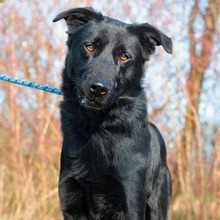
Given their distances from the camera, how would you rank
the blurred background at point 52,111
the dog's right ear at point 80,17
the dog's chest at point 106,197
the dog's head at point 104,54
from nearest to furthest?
the dog's head at point 104,54
the dog's chest at point 106,197
the dog's right ear at point 80,17
the blurred background at point 52,111

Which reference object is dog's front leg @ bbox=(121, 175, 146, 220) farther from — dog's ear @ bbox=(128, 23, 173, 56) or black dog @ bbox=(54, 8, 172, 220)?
dog's ear @ bbox=(128, 23, 173, 56)

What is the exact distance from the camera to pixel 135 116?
3420 millimetres

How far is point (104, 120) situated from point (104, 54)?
1.82ft

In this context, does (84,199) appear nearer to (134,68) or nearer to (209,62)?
(134,68)

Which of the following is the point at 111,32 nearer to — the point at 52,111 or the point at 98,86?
the point at 98,86

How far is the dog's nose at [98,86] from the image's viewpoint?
2896 millimetres

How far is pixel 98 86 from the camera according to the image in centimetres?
289

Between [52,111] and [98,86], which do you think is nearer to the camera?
[98,86]

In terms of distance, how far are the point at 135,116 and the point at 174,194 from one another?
3.80 metres

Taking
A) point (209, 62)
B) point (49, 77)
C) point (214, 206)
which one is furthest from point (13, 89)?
point (214, 206)

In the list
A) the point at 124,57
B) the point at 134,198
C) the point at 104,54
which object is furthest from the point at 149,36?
the point at 134,198

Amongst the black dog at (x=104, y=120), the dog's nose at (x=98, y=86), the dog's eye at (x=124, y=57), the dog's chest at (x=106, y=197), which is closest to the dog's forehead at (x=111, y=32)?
the black dog at (x=104, y=120)

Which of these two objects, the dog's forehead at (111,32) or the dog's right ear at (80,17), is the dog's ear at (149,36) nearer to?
the dog's forehead at (111,32)

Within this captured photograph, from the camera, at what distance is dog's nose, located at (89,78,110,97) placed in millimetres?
2896
